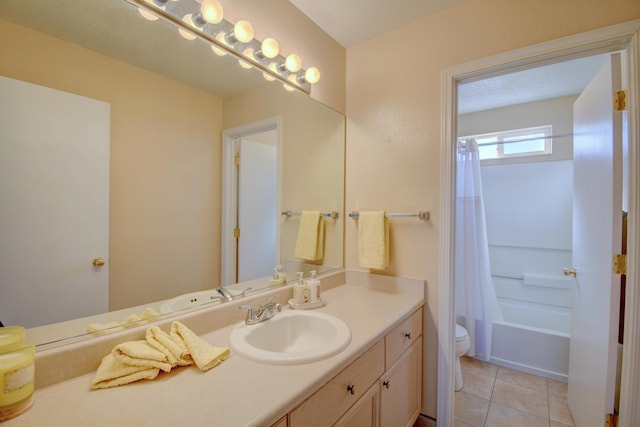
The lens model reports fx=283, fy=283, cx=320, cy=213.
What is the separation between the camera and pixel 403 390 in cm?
138

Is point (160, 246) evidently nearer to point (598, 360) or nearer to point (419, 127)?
point (419, 127)

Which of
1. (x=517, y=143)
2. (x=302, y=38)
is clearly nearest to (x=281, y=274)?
(x=302, y=38)

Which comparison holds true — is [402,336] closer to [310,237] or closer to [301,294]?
[301,294]

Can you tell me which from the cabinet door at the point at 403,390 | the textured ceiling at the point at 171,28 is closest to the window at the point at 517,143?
the textured ceiling at the point at 171,28

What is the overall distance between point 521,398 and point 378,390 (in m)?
1.47

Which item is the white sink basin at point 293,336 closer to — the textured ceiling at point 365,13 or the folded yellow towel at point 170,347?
the folded yellow towel at point 170,347

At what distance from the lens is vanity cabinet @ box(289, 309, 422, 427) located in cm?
84

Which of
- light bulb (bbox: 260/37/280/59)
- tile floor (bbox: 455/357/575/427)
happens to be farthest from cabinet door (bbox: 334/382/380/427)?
light bulb (bbox: 260/37/280/59)

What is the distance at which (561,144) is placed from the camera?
2807 mm

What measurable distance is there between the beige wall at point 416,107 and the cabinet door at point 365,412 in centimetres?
60

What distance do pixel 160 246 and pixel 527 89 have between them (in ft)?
10.5

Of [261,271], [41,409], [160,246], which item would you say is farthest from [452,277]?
[41,409]

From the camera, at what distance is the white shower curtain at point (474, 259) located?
2381mm

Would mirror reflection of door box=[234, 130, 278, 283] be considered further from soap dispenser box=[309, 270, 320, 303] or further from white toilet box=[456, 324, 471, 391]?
white toilet box=[456, 324, 471, 391]
